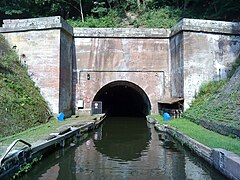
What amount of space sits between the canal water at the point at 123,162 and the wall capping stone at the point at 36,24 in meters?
7.06

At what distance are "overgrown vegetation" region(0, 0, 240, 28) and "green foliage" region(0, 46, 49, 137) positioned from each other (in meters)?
8.42

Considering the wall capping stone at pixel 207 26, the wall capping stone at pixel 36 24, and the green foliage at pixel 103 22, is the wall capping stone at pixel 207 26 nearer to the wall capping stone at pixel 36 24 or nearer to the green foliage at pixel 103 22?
the wall capping stone at pixel 36 24

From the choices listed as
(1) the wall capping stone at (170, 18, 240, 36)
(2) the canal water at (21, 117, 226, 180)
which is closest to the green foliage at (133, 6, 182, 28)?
(1) the wall capping stone at (170, 18, 240, 36)

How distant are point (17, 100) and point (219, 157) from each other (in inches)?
309

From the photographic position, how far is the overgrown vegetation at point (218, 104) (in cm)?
877

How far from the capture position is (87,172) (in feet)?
19.3

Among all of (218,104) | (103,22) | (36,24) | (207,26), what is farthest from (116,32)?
(218,104)

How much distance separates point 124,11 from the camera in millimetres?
24094

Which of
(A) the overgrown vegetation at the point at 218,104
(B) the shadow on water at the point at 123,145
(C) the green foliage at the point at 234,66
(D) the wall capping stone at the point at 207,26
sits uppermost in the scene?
(D) the wall capping stone at the point at 207,26

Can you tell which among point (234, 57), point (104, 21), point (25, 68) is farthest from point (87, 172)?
point (104, 21)

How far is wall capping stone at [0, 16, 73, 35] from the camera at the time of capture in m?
13.6

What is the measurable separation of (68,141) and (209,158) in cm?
516

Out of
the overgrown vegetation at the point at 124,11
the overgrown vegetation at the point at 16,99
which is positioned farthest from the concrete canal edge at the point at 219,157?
the overgrown vegetation at the point at 124,11

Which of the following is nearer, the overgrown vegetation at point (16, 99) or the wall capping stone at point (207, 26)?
the overgrown vegetation at point (16, 99)
